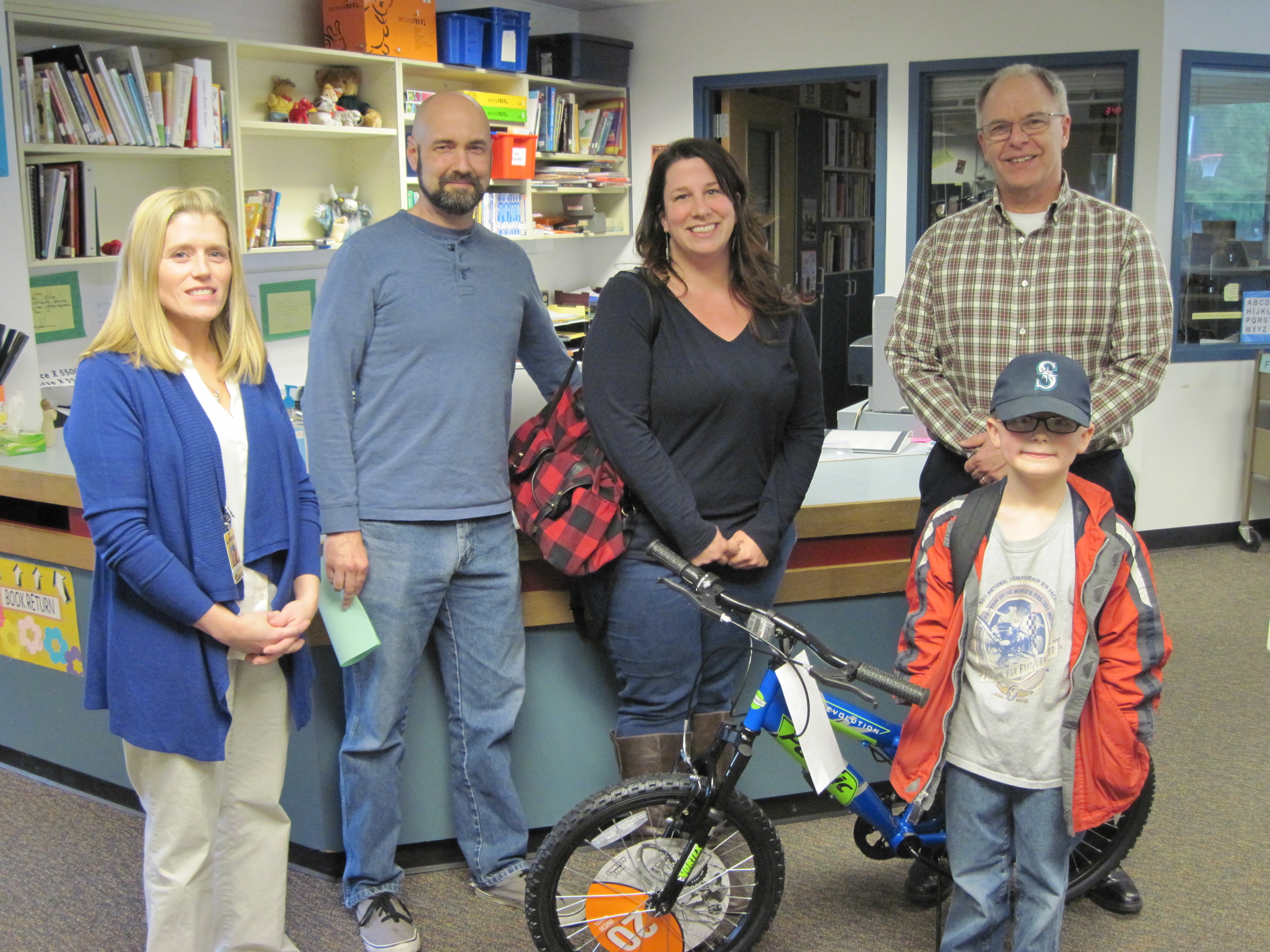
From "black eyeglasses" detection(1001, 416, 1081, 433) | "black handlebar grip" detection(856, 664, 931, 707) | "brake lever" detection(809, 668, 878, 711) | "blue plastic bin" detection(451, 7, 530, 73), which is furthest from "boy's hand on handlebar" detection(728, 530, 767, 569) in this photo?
"blue plastic bin" detection(451, 7, 530, 73)

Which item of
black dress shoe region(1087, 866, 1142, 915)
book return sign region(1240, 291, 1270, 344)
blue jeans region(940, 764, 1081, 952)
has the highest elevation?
book return sign region(1240, 291, 1270, 344)

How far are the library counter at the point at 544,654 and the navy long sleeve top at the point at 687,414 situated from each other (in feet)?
1.26

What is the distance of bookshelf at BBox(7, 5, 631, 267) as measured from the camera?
3814 millimetres

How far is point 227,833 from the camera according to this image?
1945 millimetres

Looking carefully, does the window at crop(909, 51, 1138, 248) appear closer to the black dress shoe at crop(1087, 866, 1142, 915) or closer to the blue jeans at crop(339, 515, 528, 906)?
the black dress shoe at crop(1087, 866, 1142, 915)

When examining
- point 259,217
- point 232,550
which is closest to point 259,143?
point 259,217

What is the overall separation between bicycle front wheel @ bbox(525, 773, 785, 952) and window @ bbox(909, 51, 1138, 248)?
12.1 ft

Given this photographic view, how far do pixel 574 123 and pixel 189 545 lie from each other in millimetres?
4749

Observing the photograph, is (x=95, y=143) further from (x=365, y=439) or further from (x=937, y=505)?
(x=937, y=505)

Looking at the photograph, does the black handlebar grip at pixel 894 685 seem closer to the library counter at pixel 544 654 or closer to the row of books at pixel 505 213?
the library counter at pixel 544 654

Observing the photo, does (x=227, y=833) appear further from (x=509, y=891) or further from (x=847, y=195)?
(x=847, y=195)

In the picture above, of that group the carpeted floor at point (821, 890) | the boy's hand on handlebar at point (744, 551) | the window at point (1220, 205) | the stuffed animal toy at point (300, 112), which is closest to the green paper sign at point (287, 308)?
the stuffed animal toy at point (300, 112)

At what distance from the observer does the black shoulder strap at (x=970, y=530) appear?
1789mm

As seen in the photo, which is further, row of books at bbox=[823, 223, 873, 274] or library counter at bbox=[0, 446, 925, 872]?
row of books at bbox=[823, 223, 873, 274]
